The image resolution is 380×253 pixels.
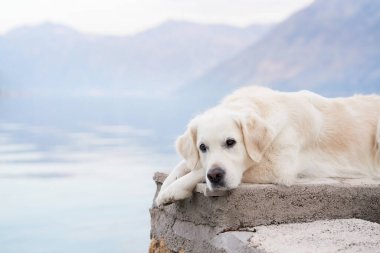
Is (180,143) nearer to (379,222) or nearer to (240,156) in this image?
(240,156)

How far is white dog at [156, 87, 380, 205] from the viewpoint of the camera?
4.83 m

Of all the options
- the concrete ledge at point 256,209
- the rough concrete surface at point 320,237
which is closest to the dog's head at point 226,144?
the concrete ledge at point 256,209

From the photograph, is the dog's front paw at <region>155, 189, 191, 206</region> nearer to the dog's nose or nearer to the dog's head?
the dog's head

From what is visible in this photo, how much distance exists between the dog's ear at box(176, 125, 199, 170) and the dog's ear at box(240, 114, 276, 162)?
356mm

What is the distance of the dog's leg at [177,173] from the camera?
17.7ft

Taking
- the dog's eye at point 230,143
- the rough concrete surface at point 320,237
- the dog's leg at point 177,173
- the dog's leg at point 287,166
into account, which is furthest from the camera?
the dog's leg at point 177,173

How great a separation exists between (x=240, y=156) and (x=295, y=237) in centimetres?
61

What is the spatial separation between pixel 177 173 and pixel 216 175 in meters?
0.77

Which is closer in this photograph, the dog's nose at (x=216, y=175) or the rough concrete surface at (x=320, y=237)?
the rough concrete surface at (x=320, y=237)

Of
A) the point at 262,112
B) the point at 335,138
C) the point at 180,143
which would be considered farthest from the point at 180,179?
the point at 335,138

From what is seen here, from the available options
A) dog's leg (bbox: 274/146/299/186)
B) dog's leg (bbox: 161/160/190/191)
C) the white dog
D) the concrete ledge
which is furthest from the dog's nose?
dog's leg (bbox: 161/160/190/191)

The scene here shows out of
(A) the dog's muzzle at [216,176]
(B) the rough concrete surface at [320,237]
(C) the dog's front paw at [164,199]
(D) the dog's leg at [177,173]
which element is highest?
(D) the dog's leg at [177,173]

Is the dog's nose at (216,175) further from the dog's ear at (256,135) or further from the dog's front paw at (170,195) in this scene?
the dog's front paw at (170,195)

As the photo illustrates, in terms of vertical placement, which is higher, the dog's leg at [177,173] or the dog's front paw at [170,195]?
the dog's leg at [177,173]
